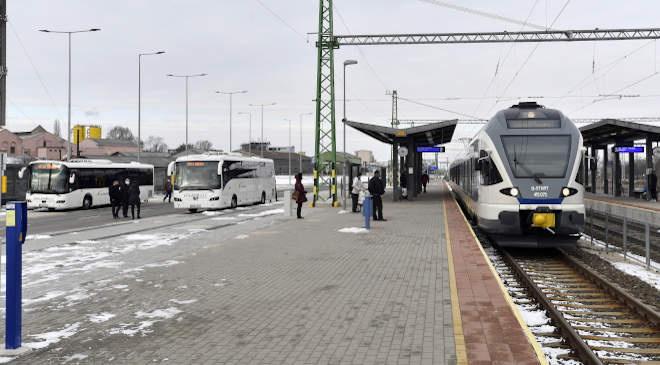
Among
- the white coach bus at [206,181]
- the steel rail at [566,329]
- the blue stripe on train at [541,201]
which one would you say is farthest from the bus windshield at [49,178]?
the steel rail at [566,329]

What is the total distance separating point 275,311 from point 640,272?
7744mm

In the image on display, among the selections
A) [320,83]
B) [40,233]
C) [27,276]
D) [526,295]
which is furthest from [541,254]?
[320,83]

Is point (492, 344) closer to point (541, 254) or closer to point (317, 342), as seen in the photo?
point (317, 342)

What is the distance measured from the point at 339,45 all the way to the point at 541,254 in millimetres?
17942

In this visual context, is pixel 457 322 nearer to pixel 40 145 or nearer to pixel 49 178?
pixel 49 178

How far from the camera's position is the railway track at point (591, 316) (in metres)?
5.79

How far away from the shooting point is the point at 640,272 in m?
10.9

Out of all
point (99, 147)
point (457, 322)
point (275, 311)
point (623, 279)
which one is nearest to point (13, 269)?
point (275, 311)

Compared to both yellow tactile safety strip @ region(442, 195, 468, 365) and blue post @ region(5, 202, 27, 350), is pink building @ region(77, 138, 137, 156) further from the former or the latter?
blue post @ region(5, 202, 27, 350)

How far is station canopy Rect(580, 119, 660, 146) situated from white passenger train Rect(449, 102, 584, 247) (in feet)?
59.6

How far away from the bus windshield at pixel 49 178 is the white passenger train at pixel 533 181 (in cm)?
2109

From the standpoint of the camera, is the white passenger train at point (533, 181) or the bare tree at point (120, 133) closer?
the white passenger train at point (533, 181)

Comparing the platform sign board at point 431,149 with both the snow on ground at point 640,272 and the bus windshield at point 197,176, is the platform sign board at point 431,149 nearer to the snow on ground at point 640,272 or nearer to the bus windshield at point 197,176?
the bus windshield at point 197,176

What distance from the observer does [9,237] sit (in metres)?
5.29
